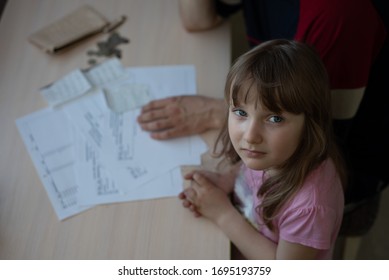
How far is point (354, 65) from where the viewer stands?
0.95 metres

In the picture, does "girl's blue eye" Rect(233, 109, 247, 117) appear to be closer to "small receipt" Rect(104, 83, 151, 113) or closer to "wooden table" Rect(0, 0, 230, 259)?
"wooden table" Rect(0, 0, 230, 259)

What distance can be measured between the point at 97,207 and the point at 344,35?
1.99 feet

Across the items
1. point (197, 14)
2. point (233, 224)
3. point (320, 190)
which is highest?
point (197, 14)

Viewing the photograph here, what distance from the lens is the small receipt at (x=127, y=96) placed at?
117 centimetres

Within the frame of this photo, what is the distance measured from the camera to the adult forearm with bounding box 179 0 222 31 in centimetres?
130

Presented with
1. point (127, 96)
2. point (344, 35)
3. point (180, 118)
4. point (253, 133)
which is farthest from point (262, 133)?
point (127, 96)

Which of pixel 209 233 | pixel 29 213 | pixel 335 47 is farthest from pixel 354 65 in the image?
pixel 29 213

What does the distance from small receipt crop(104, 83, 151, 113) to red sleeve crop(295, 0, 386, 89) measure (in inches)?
16.8

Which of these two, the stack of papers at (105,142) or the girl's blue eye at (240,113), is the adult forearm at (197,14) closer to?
the stack of papers at (105,142)

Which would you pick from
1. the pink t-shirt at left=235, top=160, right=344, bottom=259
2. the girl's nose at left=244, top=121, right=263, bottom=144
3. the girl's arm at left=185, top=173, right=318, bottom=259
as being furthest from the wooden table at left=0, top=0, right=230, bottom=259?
the girl's nose at left=244, top=121, right=263, bottom=144

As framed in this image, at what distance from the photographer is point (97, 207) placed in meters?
0.98

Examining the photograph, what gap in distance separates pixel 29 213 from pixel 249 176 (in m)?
0.47

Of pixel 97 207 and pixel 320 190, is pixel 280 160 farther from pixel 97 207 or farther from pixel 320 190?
pixel 97 207

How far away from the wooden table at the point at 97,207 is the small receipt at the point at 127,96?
9 centimetres
